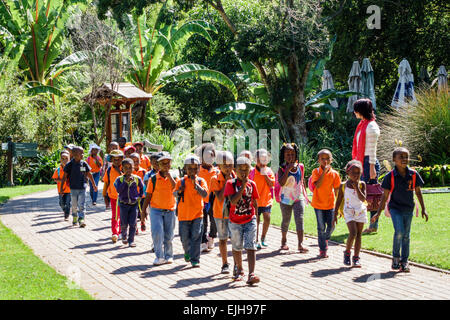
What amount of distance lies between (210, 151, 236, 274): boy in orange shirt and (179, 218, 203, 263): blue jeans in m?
0.42

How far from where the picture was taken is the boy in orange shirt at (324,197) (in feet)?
26.9

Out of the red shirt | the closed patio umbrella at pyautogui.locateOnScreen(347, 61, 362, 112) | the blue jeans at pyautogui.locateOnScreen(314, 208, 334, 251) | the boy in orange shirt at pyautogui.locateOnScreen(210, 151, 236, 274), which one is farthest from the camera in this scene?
the closed patio umbrella at pyautogui.locateOnScreen(347, 61, 362, 112)

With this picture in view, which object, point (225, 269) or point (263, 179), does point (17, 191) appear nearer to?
point (263, 179)

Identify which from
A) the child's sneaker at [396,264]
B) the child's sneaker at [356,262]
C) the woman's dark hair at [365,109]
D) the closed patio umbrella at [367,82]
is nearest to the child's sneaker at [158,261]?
the child's sneaker at [356,262]

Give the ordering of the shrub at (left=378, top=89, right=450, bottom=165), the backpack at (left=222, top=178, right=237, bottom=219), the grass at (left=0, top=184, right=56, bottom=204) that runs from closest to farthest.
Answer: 1. the backpack at (left=222, top=178, right=237, bottom=219)
2. the shrub at (left=378, top=89, right=450, bottom=165)
3. the grass at (left=0, top=184, right=56, bottom=204)

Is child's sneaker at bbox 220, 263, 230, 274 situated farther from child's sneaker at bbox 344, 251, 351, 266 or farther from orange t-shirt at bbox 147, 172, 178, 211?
child's sneaker at bbox 344, 251, 351, 266

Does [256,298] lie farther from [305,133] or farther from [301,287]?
[305,133]

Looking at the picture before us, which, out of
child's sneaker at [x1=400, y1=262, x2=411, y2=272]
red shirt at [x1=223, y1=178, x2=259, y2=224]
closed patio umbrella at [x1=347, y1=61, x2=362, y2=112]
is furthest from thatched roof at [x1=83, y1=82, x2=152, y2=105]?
child's sneaker at [x1=400, y1=262, x2=411, y2=272]

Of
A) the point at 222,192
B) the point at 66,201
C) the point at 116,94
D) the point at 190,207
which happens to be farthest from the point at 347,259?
the point at 116,94

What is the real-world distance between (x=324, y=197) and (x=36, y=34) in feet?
61.8

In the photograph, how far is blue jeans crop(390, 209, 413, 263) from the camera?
721 cm

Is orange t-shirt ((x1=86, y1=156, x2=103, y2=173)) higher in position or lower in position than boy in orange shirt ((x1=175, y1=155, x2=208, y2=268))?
higher

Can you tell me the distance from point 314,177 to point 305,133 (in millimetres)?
10719

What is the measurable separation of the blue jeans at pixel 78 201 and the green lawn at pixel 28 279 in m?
2.02
